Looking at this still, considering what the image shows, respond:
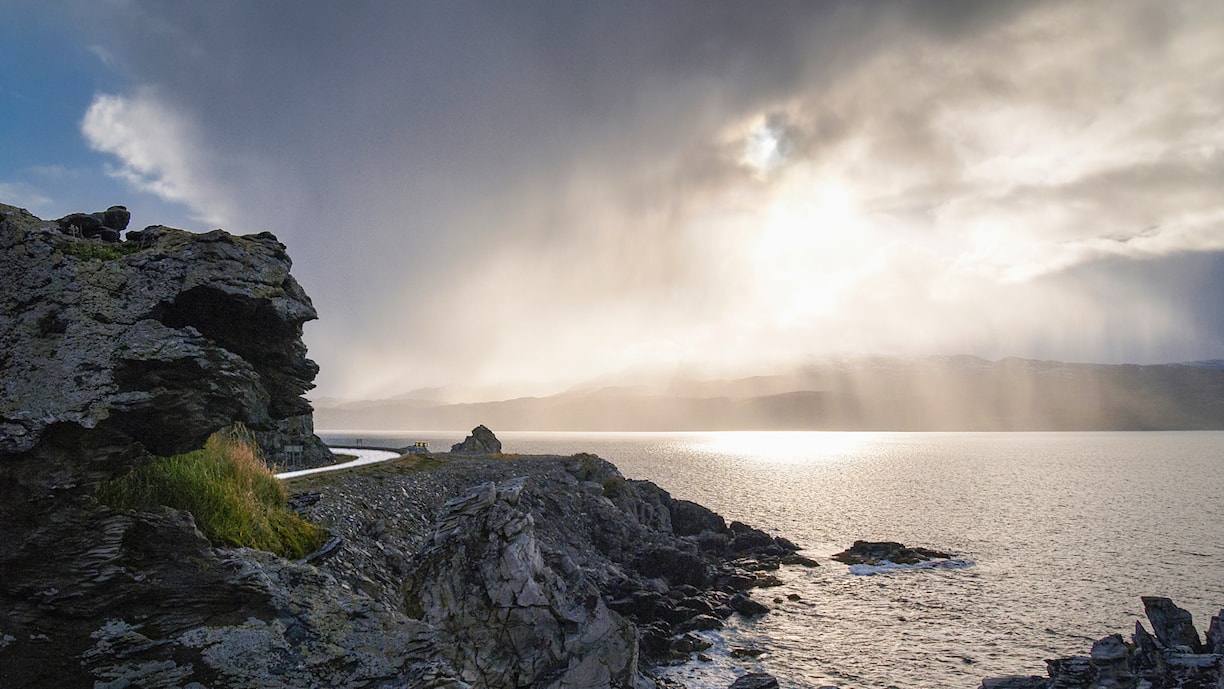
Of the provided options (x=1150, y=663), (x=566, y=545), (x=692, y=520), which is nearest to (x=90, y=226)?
(x=1150, y=663)

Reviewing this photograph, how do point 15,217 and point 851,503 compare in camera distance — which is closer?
point 15,217

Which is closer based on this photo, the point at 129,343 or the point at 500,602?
the point at 129,343

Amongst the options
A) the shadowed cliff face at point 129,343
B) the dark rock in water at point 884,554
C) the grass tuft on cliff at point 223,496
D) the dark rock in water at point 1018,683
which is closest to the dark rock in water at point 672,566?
the dark rock in water at point 884,554

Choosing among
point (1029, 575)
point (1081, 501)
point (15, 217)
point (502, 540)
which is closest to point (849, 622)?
point (1029, 575)

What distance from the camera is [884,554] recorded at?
63.1 metres

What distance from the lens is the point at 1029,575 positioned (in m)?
55.1

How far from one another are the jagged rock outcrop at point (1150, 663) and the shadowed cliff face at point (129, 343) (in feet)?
115

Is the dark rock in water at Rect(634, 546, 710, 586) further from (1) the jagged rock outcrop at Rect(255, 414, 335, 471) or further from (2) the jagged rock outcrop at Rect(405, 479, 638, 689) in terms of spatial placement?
(2) the jagged rock outcrop at Rect(405, 479, 638, 689)

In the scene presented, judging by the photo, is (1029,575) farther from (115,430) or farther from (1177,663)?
(115,430)

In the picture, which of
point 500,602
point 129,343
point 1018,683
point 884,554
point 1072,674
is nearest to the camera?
point 129,343

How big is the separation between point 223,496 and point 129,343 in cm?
301

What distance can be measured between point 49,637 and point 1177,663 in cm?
3802

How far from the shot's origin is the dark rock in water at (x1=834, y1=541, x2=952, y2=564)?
6141cm

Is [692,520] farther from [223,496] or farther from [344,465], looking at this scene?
[223,496]
